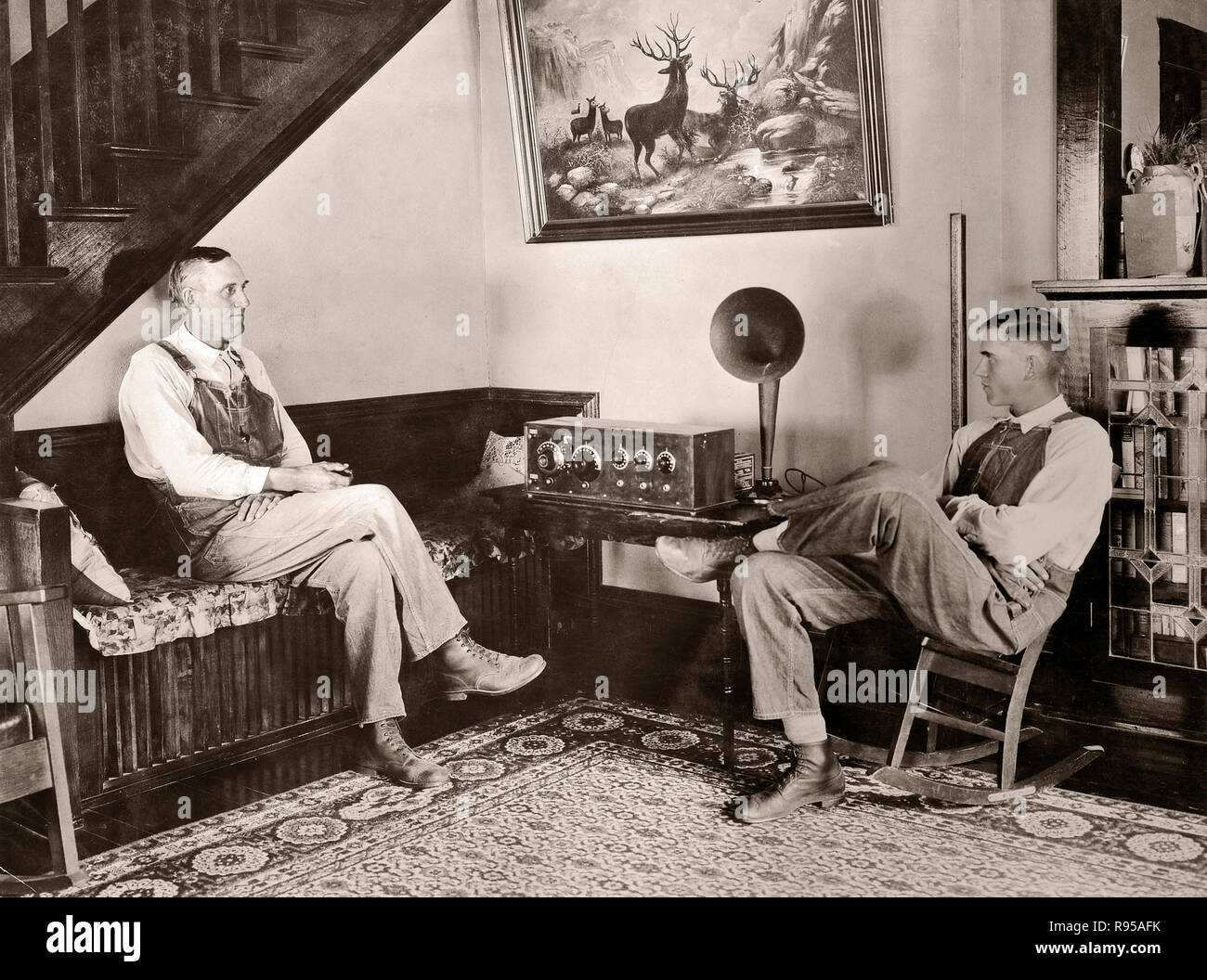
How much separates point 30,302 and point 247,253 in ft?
3.74

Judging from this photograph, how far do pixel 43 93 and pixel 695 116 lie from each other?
2.36m

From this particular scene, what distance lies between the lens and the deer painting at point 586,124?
5.28 metres

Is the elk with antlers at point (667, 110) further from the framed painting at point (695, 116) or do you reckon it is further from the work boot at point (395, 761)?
the work boot at point (395, 761)

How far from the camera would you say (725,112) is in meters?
4.88

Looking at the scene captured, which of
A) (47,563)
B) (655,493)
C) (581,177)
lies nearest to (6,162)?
(47,563)

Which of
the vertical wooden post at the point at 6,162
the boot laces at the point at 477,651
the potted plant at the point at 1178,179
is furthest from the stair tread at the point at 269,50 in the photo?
the potted plant at the point at 1178,179

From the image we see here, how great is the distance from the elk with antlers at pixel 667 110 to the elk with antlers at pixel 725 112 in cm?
7

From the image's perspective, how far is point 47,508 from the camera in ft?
11.5

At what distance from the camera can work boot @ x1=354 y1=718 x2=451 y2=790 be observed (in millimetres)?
4082

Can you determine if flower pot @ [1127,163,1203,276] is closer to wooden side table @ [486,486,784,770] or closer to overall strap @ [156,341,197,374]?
wooden side table @ [486,486,784,770]

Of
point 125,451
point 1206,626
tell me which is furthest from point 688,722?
point 125,451

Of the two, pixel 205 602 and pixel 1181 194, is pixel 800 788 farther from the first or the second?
pixel 1181 194

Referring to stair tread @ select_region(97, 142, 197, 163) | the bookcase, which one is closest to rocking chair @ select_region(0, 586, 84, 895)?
stair tread @ select_region(97, 142, 197, 163)

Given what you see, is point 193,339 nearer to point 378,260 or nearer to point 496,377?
point 378,260
